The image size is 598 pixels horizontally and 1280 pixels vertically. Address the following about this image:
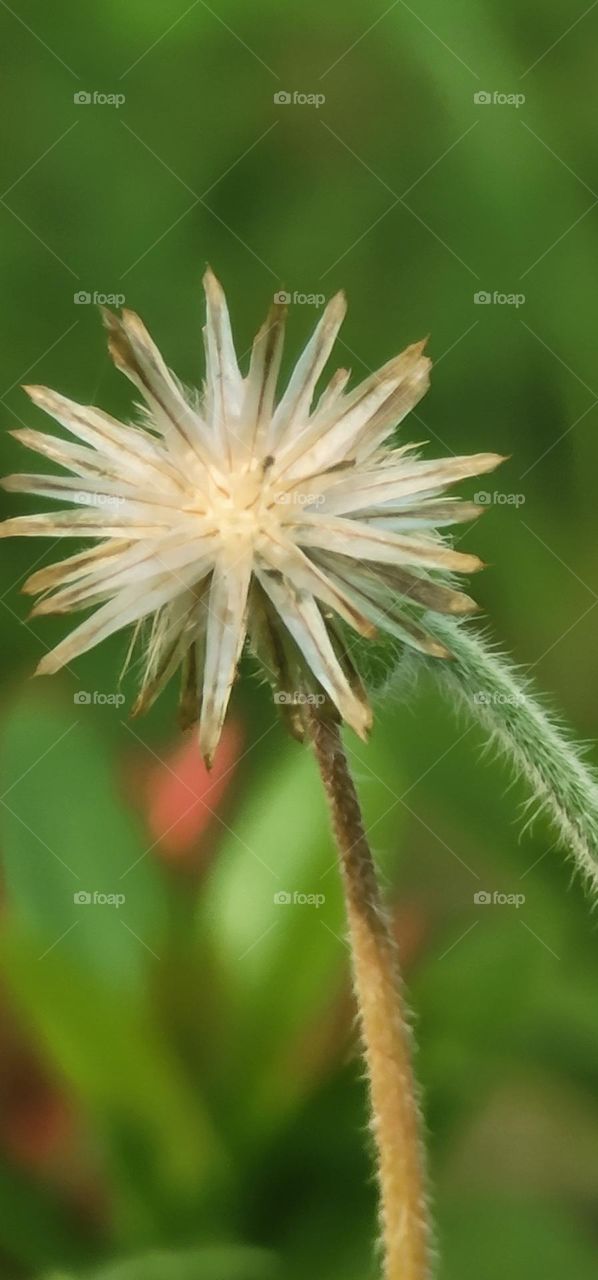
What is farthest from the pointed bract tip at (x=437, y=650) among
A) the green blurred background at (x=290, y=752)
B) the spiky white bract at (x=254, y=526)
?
the green blurred background at (x=290, y=752)

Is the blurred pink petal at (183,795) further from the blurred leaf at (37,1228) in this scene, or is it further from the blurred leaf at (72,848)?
the blurred leaf at (37,1228)

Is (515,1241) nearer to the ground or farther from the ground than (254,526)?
nearer to the ground

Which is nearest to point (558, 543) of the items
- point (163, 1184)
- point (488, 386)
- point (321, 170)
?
point (488, 386)

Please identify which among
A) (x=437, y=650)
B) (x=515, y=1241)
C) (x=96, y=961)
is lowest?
(x=515, y=1241)

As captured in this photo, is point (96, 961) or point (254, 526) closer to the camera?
point (254, 526)

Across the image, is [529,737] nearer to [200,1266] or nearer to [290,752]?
[290,752]

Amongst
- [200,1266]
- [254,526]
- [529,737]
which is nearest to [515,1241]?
[200,1266]
